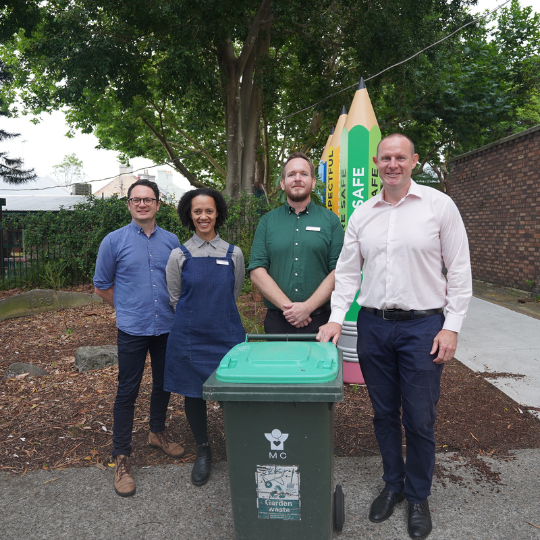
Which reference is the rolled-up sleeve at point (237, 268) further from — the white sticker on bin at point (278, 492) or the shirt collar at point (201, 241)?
the white sticker on bin at point (278, 492)

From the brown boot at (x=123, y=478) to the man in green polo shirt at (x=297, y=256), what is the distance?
1.27 m

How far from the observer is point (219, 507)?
9.14ft

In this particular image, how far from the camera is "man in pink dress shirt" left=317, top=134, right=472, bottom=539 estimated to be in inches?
95.3

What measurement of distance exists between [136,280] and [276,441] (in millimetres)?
1480

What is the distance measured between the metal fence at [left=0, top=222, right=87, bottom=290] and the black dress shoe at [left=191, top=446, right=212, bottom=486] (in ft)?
25.9

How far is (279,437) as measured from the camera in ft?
6.81

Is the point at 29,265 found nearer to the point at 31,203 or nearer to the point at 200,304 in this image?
the point at 200,304

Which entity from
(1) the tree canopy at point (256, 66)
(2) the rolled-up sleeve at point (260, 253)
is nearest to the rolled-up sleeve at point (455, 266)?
(2) the rolled-up sleeve at point (260, 253)

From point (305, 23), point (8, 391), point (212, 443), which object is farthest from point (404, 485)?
point (305, 23)

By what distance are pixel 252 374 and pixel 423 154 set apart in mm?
17701

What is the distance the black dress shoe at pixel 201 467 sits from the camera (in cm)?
302

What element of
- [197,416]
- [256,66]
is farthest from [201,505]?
[256,66]

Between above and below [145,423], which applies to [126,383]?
above

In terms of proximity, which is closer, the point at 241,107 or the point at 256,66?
the point at 256,66
